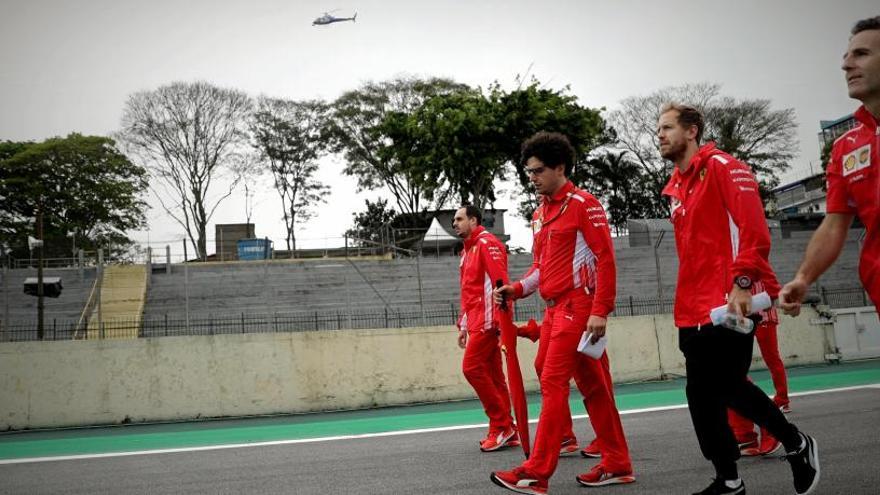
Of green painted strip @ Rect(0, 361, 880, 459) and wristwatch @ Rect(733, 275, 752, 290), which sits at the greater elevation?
wristwatch @ Rect(733, 275, 752, 290)

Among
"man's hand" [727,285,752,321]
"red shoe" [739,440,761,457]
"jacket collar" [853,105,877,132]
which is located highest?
"jacket collar" [853,105,877,132]

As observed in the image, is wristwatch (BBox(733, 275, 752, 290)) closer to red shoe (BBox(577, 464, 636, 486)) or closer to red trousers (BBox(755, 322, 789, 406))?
red shoe (BBox(577, 464, 636, 486))

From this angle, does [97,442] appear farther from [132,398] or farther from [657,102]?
[657,102]

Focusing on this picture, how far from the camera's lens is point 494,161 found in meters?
39.4

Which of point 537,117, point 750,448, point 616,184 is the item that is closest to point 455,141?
point 537,117

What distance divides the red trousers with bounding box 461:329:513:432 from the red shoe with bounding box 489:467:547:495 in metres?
2.44

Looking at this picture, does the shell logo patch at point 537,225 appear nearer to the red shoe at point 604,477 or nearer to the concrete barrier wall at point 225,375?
the red shoe at point 604,477

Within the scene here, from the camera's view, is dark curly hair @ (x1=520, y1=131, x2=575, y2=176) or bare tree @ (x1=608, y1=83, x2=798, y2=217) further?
bare tree @ (x1=608, y1=83, x2=798, y2=217)

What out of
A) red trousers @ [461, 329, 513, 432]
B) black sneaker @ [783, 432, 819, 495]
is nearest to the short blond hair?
Answer: black sneaker @ [783, 432, 819, 495]

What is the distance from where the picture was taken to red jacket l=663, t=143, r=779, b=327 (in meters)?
3.74

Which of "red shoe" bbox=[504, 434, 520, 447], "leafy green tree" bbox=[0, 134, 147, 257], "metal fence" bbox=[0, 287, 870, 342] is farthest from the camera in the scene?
"leafy green tree" bbox=[0, 134, 147, 257]

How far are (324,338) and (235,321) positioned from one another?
8.83m

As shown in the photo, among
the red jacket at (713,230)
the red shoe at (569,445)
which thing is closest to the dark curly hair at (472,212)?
the red shoe at (569,445)

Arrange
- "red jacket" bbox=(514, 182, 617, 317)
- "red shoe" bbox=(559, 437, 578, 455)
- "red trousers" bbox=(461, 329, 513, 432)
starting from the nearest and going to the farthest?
"red jacket" bbox=(514, 182, 617, 317) < "red shoe" bbox=(559, 437, 578, 455) < "red trousers" bbox=(461, 329, 513, 432)
